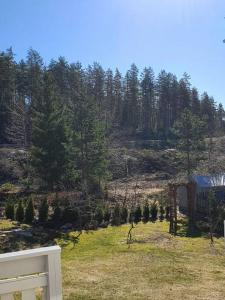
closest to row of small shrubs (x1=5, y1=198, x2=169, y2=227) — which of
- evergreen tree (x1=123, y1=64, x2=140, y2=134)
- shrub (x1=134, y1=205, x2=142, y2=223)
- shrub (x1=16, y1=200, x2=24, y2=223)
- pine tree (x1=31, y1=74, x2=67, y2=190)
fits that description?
shrub (x1=16, y1=200, x2=24, y2=223)

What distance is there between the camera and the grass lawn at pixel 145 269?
7.29 meters

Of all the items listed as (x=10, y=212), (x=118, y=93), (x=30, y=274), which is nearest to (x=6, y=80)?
(x=118, y=93)

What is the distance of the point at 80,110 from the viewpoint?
3375 cm

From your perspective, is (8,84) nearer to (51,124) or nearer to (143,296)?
(51,124)

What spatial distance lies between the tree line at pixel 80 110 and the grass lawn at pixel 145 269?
7273 millimetres

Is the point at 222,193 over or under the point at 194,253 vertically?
over

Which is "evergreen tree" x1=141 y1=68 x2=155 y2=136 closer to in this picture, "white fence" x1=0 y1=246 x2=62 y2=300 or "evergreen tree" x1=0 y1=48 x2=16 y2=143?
"evergreen tree" x1=0 y1=48 x2=16 y2=143

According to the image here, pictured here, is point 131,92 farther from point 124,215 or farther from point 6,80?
point 124,215

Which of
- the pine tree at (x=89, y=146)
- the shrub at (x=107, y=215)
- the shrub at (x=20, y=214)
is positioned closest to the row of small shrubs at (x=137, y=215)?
the shrub at (x=107, y=215)

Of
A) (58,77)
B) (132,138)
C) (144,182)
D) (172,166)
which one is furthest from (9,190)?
(58,77)

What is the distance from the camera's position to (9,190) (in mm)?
34188

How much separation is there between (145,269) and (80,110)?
1000 inches

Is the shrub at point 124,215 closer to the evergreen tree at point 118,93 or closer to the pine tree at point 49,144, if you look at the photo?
the pine tree at point 49,144

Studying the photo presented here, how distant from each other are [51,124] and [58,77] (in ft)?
120
